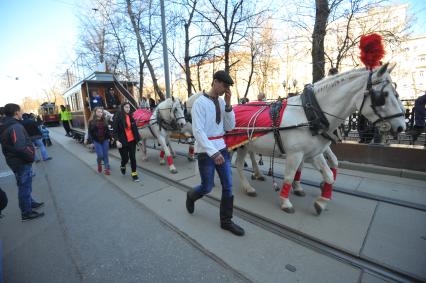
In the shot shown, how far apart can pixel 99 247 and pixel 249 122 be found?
2.89 meters

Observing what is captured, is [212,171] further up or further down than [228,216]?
further up

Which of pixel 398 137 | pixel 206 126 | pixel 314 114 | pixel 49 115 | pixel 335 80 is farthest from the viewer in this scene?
pixel 49 115

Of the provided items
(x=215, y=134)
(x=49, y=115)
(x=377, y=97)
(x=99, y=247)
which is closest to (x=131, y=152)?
(x=99, y=247)

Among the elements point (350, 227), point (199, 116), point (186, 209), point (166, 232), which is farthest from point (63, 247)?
point (350, 227)

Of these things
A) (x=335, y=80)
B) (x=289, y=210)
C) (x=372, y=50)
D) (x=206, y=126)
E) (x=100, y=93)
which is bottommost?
(x=289, y=210)

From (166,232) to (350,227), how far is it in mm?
2553

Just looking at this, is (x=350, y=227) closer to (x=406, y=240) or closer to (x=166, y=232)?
(x=406, y=240)

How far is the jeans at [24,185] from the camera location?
3861 millimetres

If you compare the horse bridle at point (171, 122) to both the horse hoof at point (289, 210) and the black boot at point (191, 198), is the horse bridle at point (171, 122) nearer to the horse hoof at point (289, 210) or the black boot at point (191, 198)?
the black boot at point (191, 198)

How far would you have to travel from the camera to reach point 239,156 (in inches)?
189

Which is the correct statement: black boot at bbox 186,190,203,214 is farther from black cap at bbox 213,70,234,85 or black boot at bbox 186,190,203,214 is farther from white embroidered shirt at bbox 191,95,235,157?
black cap at bbox 213,70,234,85

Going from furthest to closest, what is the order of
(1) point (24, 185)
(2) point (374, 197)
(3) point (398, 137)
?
(3) point (398, 137) → (2) point (374, 197) → (1) point (24, 185)

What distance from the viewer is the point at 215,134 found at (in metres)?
3.00

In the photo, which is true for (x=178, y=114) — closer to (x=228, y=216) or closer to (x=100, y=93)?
(x=228, y=216)
